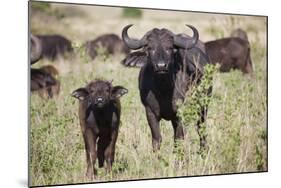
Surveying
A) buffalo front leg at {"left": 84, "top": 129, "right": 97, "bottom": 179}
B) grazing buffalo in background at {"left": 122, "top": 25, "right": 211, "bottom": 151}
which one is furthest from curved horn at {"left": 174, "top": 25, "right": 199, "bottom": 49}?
buffalo front leg at {"left": 84, "top": 129, "right": 97, "bottom": 179}

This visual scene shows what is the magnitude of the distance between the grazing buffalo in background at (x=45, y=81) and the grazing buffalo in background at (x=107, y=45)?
0.34 meters

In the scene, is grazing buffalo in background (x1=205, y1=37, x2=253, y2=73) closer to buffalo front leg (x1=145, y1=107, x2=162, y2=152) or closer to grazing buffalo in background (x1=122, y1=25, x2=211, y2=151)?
grazing buffalo in background (x1=122, y1=25, x2=211, y2=151)

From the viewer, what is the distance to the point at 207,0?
5734 mm

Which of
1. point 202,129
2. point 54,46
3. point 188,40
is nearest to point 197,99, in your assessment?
point 202,129

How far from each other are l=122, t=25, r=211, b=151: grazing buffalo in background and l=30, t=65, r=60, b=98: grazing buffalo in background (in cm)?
61


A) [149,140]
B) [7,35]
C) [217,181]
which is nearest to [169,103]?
[149,140]

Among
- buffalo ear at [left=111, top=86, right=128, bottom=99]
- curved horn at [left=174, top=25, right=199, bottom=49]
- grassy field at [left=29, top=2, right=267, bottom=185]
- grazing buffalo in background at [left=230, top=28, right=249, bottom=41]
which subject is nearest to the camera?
grassy field at [left=29, top=2, right=267, bottom=185]

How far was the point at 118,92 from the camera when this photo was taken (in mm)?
5273

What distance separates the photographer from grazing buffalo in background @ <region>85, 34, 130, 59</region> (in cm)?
Result: 526

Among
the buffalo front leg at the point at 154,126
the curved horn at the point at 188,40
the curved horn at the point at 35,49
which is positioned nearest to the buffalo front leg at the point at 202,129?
the buffalo front leg at the point at 154,126

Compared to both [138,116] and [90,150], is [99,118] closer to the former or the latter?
[90,150]

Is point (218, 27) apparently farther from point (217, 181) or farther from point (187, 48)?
point (217, 181)

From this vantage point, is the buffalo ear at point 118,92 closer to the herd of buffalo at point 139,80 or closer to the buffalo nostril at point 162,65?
the herd of buffalo at point 139,80

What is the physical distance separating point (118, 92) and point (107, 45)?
15.4 inches
